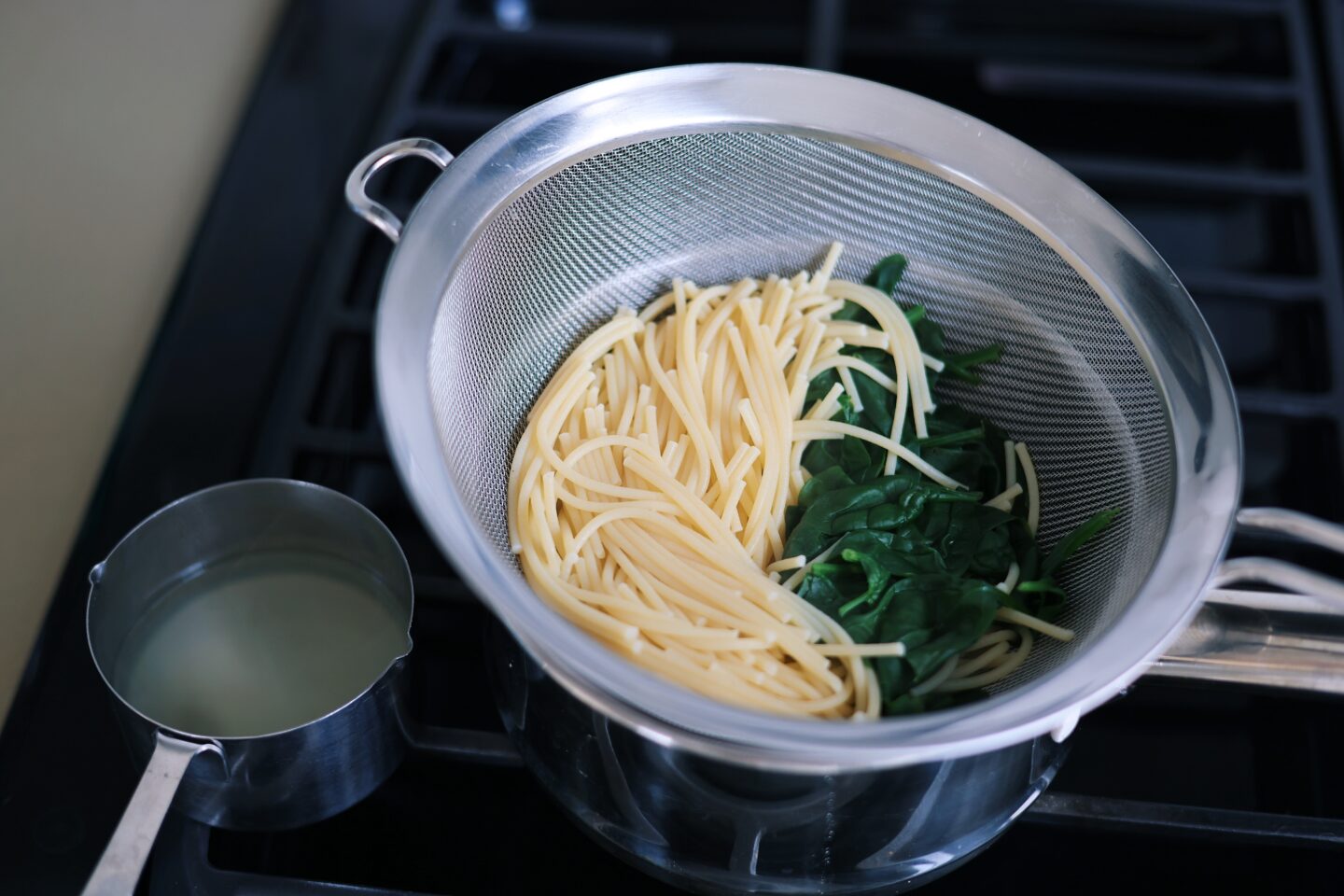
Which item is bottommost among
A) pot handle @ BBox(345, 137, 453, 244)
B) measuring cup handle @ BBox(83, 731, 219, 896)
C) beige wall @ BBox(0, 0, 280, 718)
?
measuring cup handle @ BBox(83, 731, 219, 896)

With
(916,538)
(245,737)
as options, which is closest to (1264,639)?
(916,538)

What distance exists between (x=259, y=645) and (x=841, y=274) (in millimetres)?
817

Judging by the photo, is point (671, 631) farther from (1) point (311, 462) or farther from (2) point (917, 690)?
(1) point (311, 462)

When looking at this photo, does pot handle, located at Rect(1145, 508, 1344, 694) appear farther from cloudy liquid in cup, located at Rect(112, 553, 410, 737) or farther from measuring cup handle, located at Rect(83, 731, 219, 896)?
measuring cup handle, located at Rect(83, 731, 219, 896)

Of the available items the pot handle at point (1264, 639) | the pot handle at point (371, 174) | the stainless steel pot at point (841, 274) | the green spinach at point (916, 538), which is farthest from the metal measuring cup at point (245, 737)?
the pot handle at point (1264, 639)

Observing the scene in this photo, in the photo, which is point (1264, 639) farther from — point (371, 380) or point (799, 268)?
point (371, 380)

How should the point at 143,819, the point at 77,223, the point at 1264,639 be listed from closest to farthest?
1. the point at 143,819
2. the point at 1264,639
3. the point at 77,223

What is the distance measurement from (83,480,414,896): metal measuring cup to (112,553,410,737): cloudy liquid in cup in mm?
14

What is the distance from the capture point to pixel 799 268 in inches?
59.4

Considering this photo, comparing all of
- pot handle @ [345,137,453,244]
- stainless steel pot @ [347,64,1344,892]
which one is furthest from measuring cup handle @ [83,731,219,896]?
pot handle @ [345,137,453,244]

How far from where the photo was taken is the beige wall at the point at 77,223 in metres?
1.30

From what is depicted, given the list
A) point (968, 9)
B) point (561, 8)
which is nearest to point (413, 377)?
point (561, 8)

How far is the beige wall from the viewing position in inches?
51.4

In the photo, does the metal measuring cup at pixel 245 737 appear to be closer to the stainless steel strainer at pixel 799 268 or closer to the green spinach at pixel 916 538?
the stainless steel strainer at pixel 799 268
